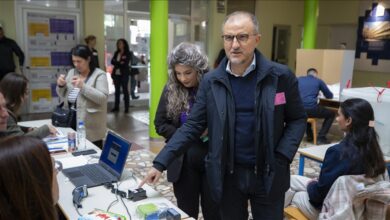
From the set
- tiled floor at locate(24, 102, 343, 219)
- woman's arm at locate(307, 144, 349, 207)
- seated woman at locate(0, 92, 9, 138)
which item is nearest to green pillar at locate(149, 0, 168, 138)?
tiled floor at locate(24, 102, 343, 219)

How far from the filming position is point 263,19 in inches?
378

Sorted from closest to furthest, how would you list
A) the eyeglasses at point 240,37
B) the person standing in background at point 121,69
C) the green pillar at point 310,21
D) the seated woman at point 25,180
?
the seated woman at point 25,180 → the eyeglasses at point 240,37 → the person standing in background at point 121,69 → the green pillar at point 310,21

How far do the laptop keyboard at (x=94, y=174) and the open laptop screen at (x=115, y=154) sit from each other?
55 millimetres

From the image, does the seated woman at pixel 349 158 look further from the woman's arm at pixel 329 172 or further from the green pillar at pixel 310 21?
the green pillar at pixel 310 21

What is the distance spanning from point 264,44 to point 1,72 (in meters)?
6.57

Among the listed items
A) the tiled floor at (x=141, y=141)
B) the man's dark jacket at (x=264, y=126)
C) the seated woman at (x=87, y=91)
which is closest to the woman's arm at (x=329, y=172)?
the man's dark jacket at (x=264, y=126)

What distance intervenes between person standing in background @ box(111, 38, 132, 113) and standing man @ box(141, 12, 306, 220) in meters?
5.93

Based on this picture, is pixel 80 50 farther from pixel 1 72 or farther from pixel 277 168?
pixel 1 72

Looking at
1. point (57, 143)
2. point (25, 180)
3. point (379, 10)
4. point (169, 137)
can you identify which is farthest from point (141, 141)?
point (379, 10)

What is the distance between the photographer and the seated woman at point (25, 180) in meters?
0.99

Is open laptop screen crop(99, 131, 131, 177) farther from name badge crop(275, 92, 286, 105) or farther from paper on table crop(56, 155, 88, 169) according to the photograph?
name badge crop(275, 92, 286, 105)

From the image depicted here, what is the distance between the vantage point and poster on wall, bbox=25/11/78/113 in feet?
22.1

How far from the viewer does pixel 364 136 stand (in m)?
2.13

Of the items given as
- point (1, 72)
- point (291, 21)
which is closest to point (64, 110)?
point (1, 72)
